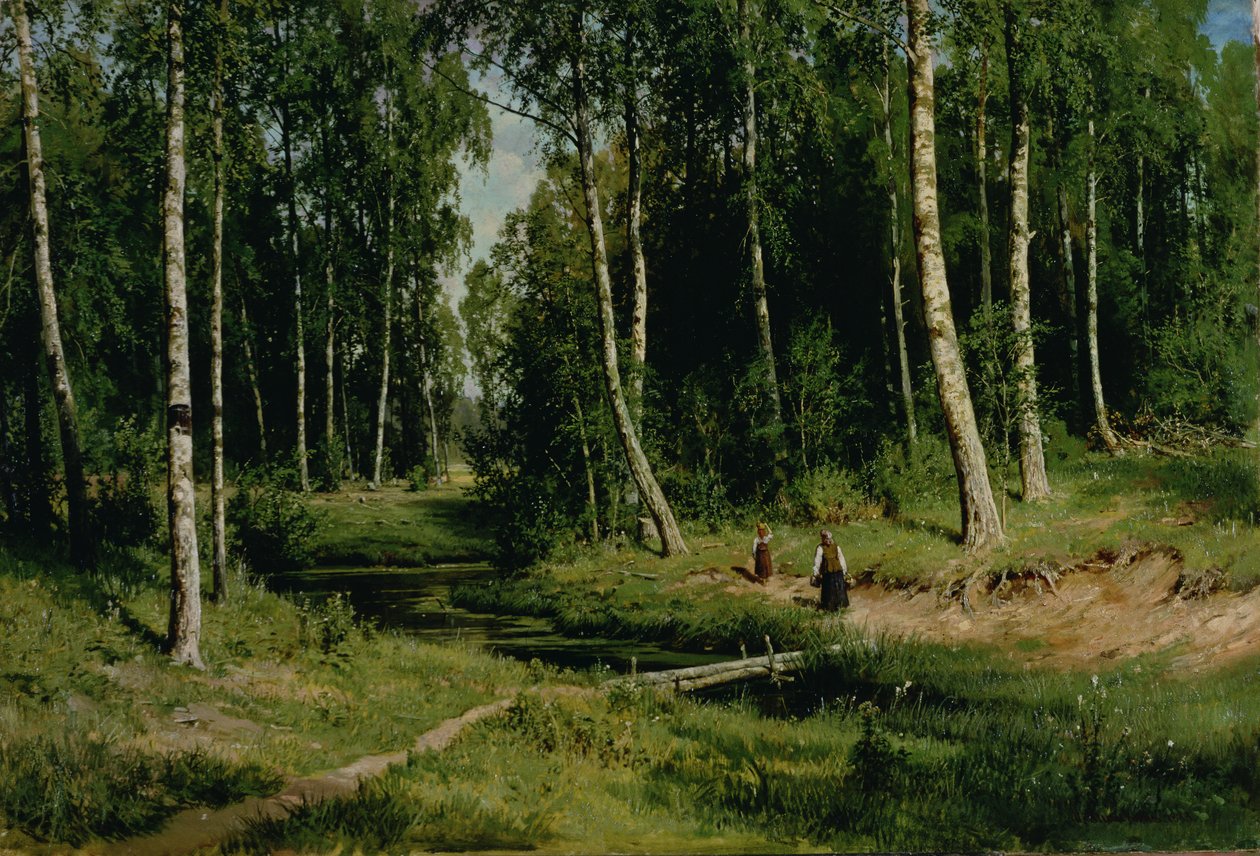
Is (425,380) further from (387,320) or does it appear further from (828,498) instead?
(828,498)

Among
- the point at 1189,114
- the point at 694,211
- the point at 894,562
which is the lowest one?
the point at 894,562

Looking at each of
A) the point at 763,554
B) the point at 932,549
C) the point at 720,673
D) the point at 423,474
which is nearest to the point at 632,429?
the point at 763,554

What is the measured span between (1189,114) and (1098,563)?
5.46 metres

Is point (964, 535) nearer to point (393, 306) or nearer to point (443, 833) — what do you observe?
point (443, 833)

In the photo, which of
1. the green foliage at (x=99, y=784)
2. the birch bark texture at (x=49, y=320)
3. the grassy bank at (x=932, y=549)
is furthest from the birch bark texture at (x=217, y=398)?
the green foliage at (x=99, y=784)

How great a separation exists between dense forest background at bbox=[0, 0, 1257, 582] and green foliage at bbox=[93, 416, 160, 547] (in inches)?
4.8

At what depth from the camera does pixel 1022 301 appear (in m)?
15.8

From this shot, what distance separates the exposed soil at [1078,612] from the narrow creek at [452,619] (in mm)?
2434

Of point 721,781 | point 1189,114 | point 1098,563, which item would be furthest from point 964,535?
point 721,781

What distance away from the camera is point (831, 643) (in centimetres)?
1249

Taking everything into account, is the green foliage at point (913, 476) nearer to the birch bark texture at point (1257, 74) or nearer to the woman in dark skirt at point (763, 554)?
the woman in dark skirt at point (763, 554)

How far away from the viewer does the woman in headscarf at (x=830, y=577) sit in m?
13.0

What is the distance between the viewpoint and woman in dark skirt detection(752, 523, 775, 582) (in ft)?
46.0

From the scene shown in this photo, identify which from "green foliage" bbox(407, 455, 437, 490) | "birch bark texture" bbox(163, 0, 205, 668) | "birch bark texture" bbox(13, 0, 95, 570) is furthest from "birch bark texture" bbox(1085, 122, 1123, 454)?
"green foliage" bbox(407, 455, 437, 490)
